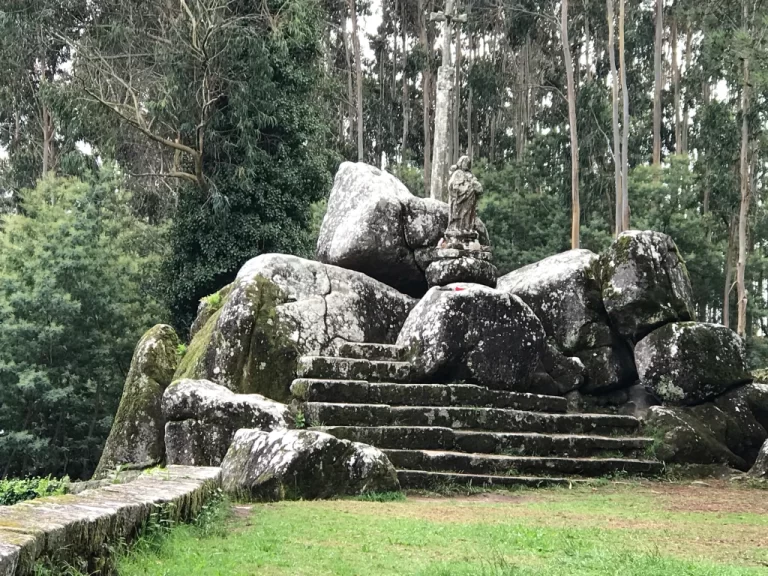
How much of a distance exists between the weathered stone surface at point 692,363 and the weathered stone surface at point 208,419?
251 inches

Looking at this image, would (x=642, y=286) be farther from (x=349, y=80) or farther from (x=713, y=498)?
(x=349, y=80)

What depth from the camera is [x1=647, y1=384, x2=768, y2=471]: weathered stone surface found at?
45.4 ft

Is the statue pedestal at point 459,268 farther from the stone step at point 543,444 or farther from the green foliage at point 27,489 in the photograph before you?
the green foliage at point 27,489

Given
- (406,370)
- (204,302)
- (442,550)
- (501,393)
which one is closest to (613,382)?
(501,393)

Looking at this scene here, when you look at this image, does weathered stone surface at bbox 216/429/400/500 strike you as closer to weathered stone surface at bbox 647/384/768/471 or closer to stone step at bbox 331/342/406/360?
stone step at bbox 331/342/406/360

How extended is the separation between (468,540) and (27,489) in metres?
7.81

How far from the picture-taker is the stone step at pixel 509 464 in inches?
454

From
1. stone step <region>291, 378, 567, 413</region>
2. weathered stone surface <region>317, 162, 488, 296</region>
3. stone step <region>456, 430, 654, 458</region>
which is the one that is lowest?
stone step <region>456, 430, 654, 458</region>

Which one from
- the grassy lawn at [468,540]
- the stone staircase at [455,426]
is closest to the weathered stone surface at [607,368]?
the stone staircase at [455,426]

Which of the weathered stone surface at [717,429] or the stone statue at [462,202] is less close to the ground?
the stone statue at [462,202]

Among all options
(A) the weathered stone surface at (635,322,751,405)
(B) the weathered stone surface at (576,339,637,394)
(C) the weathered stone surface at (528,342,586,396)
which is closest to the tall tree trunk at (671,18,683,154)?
(B) the weathered stone surface at (576,339,637,394)

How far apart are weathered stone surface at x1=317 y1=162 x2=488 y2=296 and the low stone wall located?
9.37 metres

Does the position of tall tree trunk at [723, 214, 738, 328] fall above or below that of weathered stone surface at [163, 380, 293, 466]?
above

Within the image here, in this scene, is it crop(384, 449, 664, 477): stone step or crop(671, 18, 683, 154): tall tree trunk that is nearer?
crop(384, 449, 664, 477): stone step
